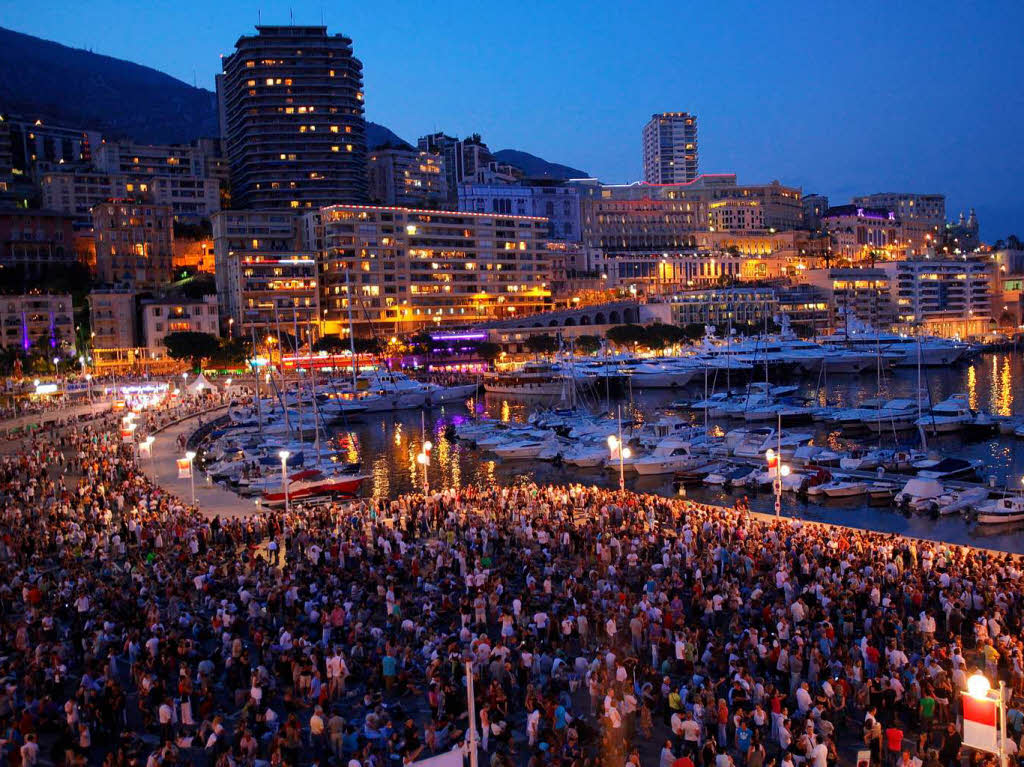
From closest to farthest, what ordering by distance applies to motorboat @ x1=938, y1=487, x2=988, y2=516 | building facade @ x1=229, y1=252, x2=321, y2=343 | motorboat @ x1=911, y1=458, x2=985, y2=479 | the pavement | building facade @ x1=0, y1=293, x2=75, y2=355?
motorboat @ x1=938, y1=487, x2=988, y2=516
motorboat @ x1=911, y1=458, x2=985, y2=479
the pavement
building facade @ x1=0, y1=293, x2=75, y2=355
building facade @ x1=229, y1=252, x2=321, y2=343

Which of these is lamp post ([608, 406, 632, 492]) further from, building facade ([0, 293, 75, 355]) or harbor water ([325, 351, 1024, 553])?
building facade ([0, 293, 75, 355])

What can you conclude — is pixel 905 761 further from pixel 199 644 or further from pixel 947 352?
pixel 947 352

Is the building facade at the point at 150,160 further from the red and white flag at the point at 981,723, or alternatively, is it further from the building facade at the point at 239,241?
the red and white flag at the point at 981,723

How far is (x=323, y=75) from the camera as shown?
149m

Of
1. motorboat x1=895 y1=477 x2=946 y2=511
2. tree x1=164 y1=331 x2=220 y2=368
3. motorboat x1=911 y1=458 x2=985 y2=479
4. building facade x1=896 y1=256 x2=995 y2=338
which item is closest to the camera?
motorboat x1=895 y1=477 x2=946 y2=511

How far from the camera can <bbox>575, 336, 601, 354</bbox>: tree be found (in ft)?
406

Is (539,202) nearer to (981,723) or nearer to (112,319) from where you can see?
(112,319)

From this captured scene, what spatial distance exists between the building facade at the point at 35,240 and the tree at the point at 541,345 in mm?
59926

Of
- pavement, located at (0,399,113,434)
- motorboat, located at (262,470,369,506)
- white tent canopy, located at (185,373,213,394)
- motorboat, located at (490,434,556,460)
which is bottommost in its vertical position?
Result: motorboat, located at (490,434,556,460)

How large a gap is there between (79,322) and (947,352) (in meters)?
102

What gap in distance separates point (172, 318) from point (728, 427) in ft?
230

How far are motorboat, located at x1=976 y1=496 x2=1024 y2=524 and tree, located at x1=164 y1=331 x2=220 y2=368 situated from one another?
82670mm

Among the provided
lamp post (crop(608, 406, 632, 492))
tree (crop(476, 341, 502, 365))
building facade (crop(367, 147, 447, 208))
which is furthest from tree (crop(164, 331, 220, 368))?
building facade (crop(367, 147, 447, 208))

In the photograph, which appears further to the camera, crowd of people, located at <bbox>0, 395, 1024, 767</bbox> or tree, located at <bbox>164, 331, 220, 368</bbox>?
tree, located at <bbox>164, 331, 220, 368</bbox>
